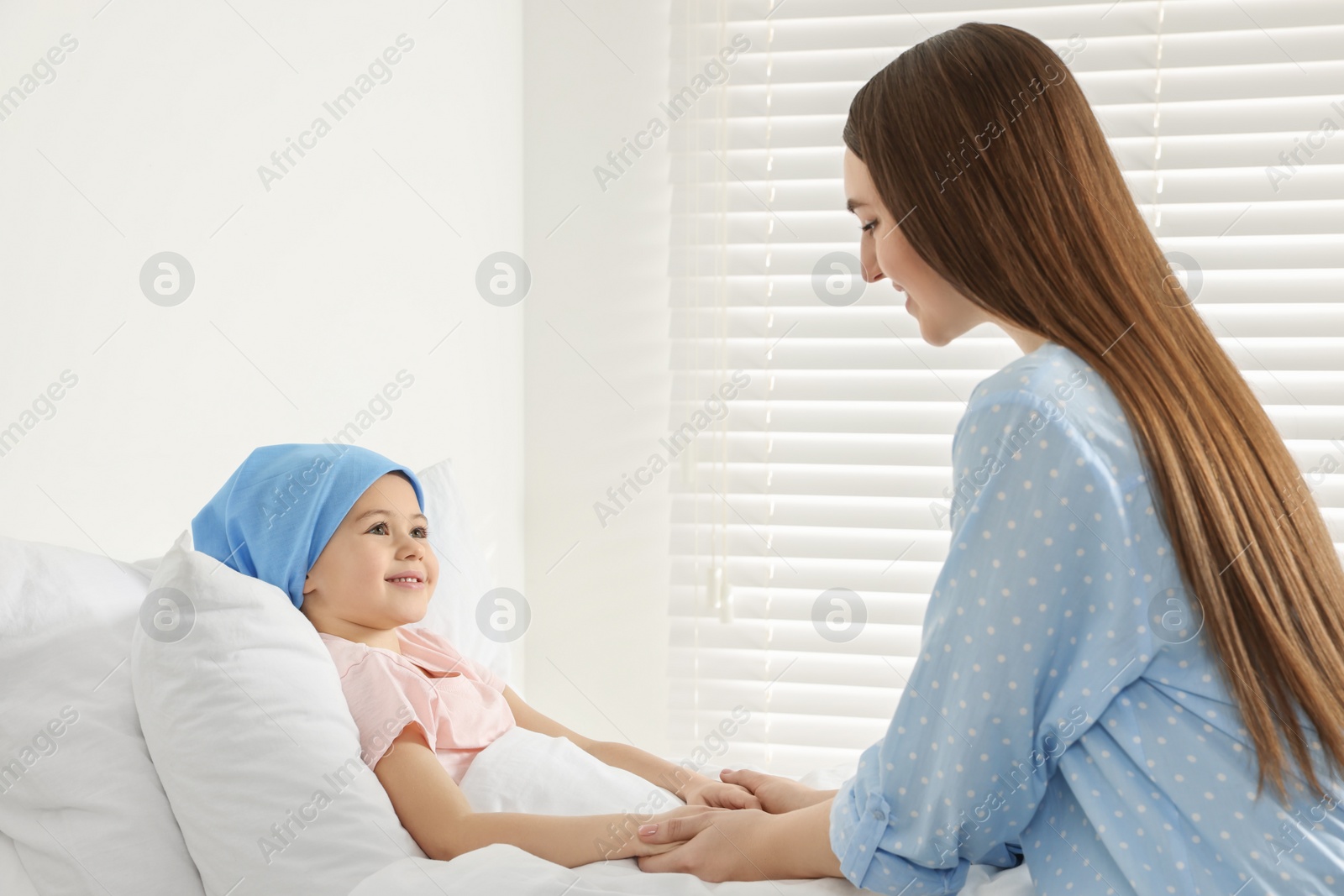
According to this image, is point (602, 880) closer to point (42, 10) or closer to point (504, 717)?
point (504, 717)

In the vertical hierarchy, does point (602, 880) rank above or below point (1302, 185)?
below

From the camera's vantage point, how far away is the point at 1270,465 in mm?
838

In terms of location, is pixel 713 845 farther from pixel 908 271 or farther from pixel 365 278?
pixel 365 278

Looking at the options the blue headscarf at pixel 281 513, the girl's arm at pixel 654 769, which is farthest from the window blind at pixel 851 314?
the blue headscarf at pixel 281 513

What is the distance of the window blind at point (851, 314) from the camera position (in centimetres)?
201

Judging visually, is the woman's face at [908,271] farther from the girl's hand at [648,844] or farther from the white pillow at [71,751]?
the white pillow at [71,751]

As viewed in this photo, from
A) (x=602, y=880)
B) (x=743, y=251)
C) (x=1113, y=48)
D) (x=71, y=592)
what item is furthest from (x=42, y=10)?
(x=1113, y=48)

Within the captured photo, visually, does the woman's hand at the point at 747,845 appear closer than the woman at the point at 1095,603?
No

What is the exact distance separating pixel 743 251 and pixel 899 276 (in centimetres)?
123

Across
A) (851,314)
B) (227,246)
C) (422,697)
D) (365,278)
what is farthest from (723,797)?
(851,314)

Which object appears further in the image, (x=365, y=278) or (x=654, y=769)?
(x=365, y=278)

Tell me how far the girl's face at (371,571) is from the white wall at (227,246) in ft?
0.84

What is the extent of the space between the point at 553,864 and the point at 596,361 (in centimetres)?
151

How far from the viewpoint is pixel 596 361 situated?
89.8 inches
